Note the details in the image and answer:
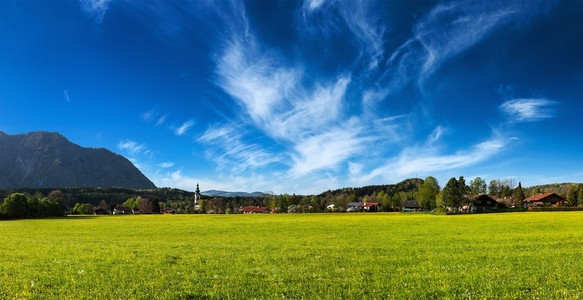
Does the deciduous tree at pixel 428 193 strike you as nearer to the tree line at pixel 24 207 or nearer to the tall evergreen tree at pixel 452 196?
the tall evergreen tree at pixel 452 196

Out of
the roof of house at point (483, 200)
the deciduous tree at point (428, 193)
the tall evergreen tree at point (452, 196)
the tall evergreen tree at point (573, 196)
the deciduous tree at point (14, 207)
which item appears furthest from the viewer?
the deciduous tree at point (428, 193)

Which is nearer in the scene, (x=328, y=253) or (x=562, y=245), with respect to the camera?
(x=328, y=253)

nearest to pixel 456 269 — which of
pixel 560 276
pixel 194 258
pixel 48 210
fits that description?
pixel 560 276

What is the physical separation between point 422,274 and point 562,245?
19.6m

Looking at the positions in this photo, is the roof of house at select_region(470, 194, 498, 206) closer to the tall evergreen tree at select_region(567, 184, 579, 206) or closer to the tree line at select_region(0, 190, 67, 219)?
the tall evergreen tree at select_region(567, 184, 579, 206)

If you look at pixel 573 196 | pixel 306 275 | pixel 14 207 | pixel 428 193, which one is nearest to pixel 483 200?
pixel 428 193

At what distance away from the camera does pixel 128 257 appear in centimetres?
2562

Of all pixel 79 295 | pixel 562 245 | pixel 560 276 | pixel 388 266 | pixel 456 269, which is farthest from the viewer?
pixel 562 245

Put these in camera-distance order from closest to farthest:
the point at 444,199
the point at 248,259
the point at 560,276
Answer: the point at 560,276, the point at 248,259, the point at 444,199

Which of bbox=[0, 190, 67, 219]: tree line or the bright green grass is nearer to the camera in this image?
the bright green grass

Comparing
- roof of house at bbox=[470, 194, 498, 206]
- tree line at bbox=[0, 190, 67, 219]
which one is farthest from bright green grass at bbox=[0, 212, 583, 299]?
roof of house at bbox=[470, 194, 498, 206]

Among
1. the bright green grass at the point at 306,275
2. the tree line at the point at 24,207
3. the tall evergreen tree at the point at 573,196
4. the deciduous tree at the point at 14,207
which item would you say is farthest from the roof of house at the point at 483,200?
the deciduous tree at the point at 14,207

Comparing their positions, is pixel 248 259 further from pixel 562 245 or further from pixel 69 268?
pixel 562 245

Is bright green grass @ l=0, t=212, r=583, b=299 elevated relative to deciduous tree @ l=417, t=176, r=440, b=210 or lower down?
lower down
